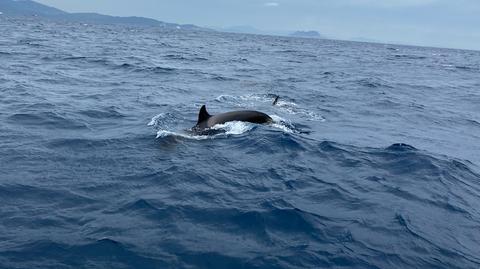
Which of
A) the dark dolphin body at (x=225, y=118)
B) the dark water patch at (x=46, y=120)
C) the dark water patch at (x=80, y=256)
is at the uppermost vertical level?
the dark dolphin body at (x=225, y=118)

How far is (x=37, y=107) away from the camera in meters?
21.2

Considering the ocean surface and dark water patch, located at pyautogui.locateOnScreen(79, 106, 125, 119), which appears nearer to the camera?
the ocean surface

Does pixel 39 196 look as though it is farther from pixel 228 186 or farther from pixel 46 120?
pixel 46 120

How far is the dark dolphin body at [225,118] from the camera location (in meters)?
18.2

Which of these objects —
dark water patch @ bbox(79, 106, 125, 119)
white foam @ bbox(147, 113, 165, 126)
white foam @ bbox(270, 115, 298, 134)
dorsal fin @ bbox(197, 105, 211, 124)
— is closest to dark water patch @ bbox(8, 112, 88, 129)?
dark water patch @ bbox(79, 106, 125, 119)

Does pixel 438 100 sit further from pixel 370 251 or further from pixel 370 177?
pixel 370 251

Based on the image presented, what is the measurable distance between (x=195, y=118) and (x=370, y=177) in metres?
9.49

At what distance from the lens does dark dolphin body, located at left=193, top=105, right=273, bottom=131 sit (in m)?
18.2

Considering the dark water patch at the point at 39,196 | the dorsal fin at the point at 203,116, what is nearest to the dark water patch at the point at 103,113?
the dorsal fin at the point at 203,116

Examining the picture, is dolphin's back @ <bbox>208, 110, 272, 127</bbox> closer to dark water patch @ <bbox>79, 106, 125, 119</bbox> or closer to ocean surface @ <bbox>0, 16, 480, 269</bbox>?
ocean surface @ <bbox>0, 16, 480, 269</bbox>

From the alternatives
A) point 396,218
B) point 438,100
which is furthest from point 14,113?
point 438,100

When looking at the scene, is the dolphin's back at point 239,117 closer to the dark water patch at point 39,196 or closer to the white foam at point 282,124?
the white foam at point 282,124

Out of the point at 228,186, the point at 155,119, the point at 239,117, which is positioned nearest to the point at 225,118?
the point at 239,117

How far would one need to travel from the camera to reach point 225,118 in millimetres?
18984
